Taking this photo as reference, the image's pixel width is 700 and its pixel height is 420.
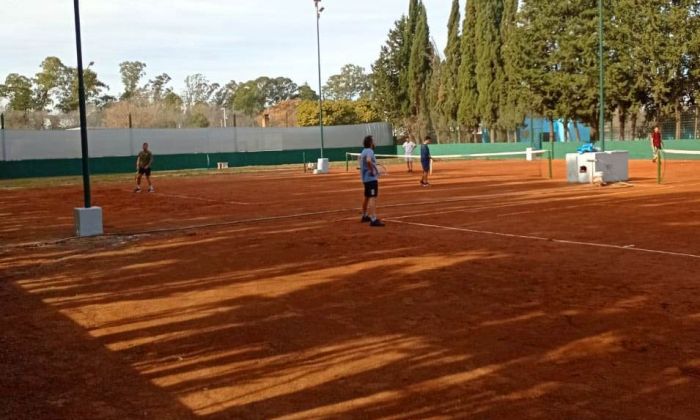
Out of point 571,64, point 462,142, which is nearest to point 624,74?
point 571,64

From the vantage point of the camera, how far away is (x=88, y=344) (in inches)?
257

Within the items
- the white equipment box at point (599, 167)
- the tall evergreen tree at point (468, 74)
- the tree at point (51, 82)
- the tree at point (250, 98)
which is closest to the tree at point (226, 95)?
the tree at point (250, 98)

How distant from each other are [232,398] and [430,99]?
6409 centimetres

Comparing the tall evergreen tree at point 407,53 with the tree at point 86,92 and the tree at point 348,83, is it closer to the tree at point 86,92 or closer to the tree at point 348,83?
the tree at point 86,92

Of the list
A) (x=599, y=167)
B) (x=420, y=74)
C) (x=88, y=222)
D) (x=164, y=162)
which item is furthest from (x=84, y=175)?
(x=420, y=74)

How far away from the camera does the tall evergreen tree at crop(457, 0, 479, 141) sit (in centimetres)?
6141

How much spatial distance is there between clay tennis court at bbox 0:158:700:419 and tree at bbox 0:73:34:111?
242 feet

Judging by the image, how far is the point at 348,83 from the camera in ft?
450

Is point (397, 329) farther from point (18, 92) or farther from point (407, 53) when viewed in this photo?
point (18, 92)

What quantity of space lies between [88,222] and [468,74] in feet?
167

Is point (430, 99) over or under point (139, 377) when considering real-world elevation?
over

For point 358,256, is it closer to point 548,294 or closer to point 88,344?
point 548,294

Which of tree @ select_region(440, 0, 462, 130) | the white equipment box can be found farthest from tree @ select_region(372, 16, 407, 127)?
the white equipment box

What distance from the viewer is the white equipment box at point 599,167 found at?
912 inches
